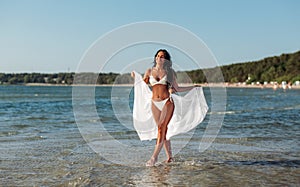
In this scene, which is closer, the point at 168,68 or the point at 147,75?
the point at 168,68

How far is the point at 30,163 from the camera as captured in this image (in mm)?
9648

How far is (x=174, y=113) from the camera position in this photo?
33.7 feet

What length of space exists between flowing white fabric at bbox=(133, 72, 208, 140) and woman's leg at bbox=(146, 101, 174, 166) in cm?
37

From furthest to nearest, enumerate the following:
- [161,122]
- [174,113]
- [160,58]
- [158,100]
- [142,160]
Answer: [174,113] → [142,160] → [161,122] → [158,100] → [160,58]

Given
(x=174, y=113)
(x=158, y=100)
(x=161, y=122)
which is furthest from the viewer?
(x=174, y=113)

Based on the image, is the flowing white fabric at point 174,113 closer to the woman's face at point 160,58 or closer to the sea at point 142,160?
the sea at point 142,160

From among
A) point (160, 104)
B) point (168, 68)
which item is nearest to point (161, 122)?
point (160, 104)

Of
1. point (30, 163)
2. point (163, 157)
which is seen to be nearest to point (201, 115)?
point (163, 157)

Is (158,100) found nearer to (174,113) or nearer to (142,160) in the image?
(174,113)

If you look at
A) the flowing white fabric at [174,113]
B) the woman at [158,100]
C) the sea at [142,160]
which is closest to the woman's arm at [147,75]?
the woman at [158,100]

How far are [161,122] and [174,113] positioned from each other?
2.96ft

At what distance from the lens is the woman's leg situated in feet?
30.6

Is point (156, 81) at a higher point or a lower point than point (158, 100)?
higher

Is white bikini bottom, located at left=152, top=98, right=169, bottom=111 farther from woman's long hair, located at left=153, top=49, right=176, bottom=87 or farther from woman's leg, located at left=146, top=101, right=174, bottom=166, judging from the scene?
woman's long hair, located at left=153, top=49, right=176, bottom=87
